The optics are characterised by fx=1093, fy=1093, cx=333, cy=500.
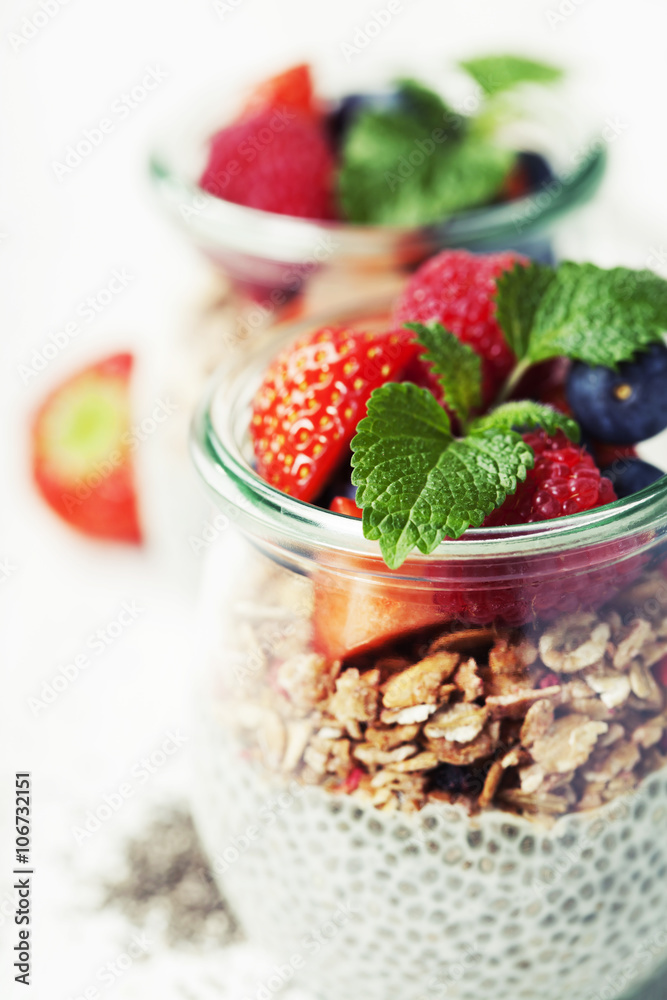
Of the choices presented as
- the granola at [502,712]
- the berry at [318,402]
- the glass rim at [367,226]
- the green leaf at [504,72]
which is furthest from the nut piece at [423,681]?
the green leaf at [504,72]

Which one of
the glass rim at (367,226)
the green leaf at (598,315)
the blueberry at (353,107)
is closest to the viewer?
the green leaf at (598,315)

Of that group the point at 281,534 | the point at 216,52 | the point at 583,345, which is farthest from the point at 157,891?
the point at 216,52

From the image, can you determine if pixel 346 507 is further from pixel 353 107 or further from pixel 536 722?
pixel 353 107

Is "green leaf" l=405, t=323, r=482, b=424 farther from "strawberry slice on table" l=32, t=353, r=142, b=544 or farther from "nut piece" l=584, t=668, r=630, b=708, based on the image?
"strawberry slice on table" l=32, t=353, r=142, b=544

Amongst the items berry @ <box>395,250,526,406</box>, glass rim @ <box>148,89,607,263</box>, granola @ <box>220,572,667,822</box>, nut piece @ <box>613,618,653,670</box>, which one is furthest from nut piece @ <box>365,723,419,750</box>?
glass rim @ <box>148,89,607,263</box>

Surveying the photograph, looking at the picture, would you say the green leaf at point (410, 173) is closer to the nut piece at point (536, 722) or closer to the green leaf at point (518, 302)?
the green leaf at point (518, 302)

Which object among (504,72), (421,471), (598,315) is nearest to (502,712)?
(421,471)
